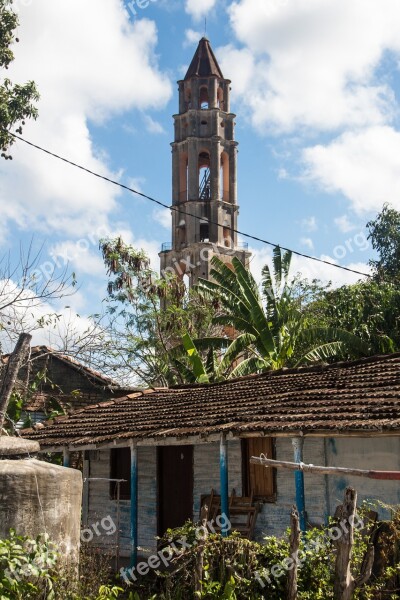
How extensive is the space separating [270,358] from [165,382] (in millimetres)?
7641

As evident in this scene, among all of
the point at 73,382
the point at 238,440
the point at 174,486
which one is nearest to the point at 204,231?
the point at 73,382

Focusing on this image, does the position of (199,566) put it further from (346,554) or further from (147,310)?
(147,310)

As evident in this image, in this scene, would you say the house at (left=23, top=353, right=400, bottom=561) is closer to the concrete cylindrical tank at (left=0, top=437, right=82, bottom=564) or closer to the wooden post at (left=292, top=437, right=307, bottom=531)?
the wooden post at (left=292, top=437, right=307, bottom=531)

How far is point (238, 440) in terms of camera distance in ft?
42.8

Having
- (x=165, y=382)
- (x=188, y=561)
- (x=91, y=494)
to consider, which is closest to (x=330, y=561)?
(x=188, y=561)

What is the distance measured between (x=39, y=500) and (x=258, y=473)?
558 cm

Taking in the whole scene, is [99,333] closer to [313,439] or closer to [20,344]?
[313,439]

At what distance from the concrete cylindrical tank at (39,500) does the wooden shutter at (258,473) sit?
4.72m

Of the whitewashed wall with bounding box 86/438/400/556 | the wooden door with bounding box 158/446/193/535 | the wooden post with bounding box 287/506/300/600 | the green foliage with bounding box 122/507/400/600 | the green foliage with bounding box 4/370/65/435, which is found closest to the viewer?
the wooden post with bounding box 287/506/300/600

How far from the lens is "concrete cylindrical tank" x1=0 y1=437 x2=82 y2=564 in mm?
7629

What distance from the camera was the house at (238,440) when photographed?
10.2 metres

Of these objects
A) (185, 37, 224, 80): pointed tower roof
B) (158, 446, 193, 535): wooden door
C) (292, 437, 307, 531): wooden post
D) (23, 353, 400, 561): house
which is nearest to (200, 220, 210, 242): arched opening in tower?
(185, 37, 224, 80): pointed tower roof

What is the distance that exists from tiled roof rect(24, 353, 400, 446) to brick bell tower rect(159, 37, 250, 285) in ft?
117

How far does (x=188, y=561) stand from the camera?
7.31 meters
